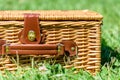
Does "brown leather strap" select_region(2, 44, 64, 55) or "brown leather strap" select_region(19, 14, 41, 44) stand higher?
"brown leather strap" select_region(19, 14, 41, 44)

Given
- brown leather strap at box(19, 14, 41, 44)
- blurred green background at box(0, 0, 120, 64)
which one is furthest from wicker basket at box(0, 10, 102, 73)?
blurred green background at box(0, 0, 120, 64)

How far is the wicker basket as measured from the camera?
7.77 ft

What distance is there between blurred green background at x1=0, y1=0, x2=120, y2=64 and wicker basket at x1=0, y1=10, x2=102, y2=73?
25.5 inches

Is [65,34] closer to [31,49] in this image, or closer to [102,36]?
[31,49]

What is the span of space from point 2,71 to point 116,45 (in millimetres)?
968

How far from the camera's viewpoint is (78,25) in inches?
94.6

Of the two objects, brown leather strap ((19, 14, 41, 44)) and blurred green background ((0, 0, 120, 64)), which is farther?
blurred green background ((0, 0, 120, 64))

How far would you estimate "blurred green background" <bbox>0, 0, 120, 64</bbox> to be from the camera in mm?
3391

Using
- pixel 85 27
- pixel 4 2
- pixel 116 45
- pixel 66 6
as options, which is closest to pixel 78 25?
pixel 85 27

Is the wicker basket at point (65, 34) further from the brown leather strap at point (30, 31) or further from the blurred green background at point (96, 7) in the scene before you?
the blurred green background at point (96, 7)

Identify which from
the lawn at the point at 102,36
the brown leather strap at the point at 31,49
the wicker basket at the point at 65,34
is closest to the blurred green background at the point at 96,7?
the lawn at the point at 102,36

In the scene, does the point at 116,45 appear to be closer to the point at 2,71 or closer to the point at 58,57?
the point at 58,57

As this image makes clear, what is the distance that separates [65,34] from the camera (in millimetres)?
2422

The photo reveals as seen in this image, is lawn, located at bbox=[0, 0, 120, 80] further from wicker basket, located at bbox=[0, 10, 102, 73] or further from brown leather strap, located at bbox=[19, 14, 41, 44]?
brown leather strap, located at bbox=[19, 14, 41, 44]
